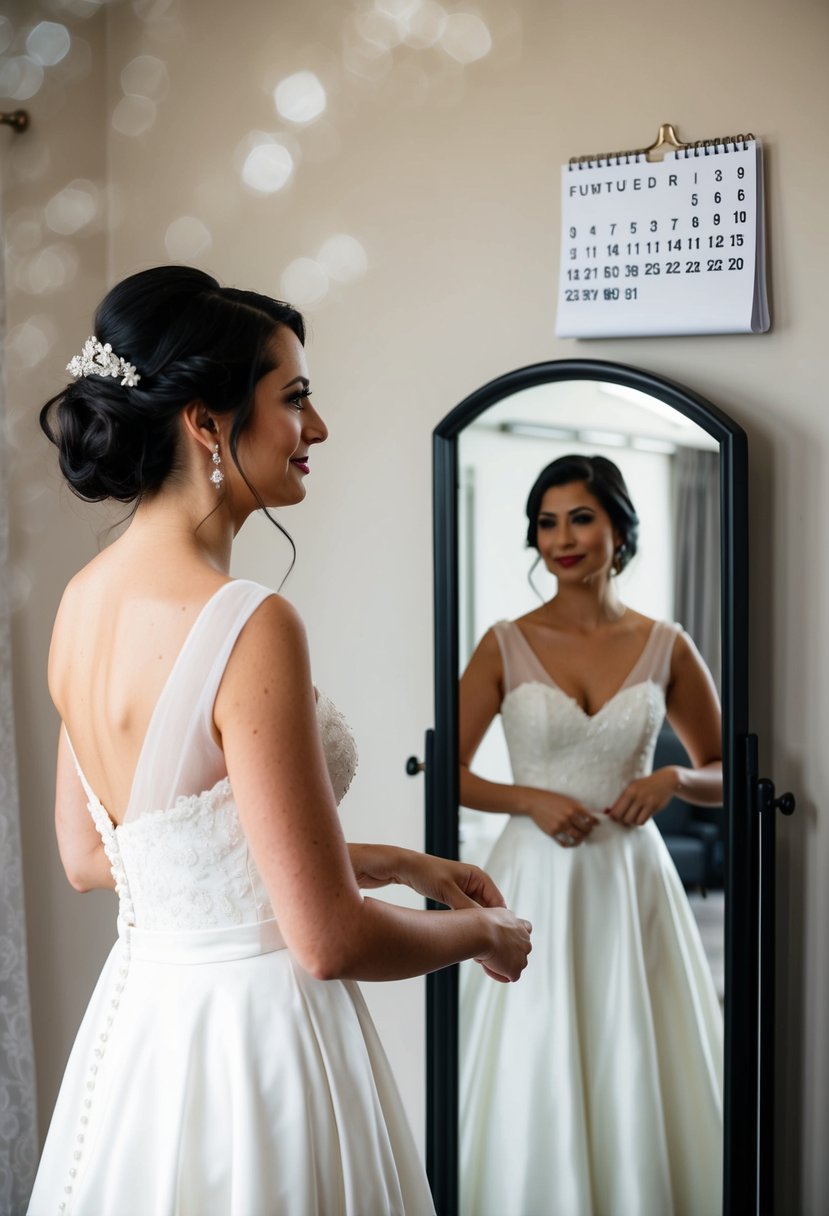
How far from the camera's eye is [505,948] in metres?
1.23

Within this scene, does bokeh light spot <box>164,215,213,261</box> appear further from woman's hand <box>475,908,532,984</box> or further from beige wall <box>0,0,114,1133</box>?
woman's hand <box>475,908,532,984</box>

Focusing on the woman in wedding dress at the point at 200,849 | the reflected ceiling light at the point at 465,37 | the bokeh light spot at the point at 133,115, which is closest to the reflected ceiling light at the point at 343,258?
the reflected ceiling light at the point at 465,37

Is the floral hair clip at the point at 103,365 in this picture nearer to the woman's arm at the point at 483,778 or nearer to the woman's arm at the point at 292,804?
the woman's arm at the point at 292,804

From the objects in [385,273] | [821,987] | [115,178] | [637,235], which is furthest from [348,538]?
[821,987]

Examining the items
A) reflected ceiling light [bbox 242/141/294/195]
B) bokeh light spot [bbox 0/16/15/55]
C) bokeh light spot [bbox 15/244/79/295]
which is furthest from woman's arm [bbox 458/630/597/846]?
bokeh light spot [bbox 0/16/15/55]

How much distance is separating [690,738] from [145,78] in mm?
1506

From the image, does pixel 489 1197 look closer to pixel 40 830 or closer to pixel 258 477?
pixel 40 830

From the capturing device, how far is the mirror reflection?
1660mm

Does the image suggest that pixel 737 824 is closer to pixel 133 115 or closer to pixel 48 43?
pixel 133 115

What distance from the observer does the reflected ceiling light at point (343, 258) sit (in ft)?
6.49

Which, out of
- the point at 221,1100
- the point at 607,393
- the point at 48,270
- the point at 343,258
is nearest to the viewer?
the point at 221,1100

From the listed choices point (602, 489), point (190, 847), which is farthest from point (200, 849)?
point (602, 489)

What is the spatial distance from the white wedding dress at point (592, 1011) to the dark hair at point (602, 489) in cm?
12

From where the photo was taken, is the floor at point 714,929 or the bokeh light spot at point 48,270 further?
the bokeh light spot at point 48,270
